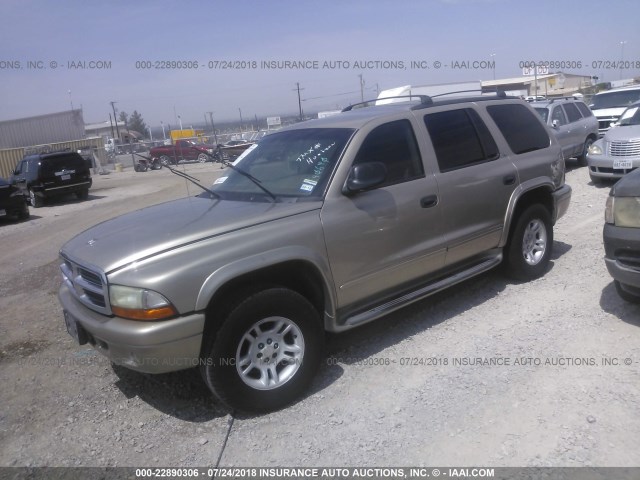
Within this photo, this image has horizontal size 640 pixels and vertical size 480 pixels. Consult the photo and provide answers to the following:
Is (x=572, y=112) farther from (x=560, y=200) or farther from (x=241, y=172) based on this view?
(x=241, y=172)

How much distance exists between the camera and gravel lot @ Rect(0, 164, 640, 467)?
307 cm

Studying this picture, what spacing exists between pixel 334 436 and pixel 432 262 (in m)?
1.77

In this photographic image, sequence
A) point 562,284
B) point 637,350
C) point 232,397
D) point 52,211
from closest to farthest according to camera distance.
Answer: point 232,397 → point 637,350 → point 562,284 → point 52,211

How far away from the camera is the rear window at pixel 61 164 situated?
1811 cm

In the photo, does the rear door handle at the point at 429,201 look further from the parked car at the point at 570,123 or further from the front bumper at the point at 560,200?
the parked car at the point at 570,123

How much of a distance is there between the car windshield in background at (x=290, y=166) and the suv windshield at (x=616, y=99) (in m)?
15.1

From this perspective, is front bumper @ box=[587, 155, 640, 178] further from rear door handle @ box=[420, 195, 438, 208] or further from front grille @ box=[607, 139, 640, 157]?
rear door handle @ box=[420, 195, 438, 208]

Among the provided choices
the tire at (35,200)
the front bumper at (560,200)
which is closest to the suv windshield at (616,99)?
the front bumper at (560,200)

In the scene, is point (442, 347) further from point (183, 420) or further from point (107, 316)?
point (107, 316)

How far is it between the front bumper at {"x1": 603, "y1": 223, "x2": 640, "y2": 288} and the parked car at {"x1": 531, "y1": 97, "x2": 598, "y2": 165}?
9084mm

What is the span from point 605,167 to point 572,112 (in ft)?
12.7

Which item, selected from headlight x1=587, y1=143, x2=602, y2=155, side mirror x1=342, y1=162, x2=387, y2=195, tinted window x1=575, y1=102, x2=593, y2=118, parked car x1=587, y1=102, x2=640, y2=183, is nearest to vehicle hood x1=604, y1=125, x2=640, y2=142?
parked car x1=587, y1=102, x2=640, y2=183

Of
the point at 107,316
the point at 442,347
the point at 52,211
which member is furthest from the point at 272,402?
the point at 52,211

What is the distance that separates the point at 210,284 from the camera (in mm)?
3145
